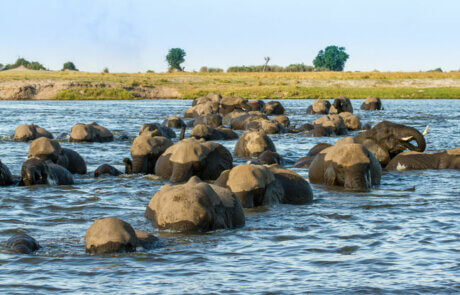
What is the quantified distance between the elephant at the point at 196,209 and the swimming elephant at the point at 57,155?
7100mm

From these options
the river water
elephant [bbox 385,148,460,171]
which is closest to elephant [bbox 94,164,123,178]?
the river water

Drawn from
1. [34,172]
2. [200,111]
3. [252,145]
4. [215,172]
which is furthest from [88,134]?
[200,111]

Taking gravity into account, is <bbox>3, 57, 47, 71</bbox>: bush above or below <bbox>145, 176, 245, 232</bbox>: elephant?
above

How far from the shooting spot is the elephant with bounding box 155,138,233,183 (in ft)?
53.7

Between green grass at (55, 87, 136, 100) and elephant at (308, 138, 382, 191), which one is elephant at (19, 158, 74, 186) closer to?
elephant at (308, 138, 382, 191)

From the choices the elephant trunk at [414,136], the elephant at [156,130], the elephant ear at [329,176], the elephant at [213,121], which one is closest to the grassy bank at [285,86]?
the elephant at [213,121]

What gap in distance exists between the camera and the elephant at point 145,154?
18.2 metres

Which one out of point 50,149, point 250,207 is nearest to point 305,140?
point 50,149

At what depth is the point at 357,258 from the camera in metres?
9.62

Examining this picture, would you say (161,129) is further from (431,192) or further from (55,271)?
(55,271)

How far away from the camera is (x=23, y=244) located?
9.87 meters

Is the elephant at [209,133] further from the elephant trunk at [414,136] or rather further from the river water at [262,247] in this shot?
the river water at [262,247]

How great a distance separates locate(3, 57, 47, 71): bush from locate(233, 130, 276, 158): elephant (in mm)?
113107

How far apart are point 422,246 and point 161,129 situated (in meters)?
19.3
